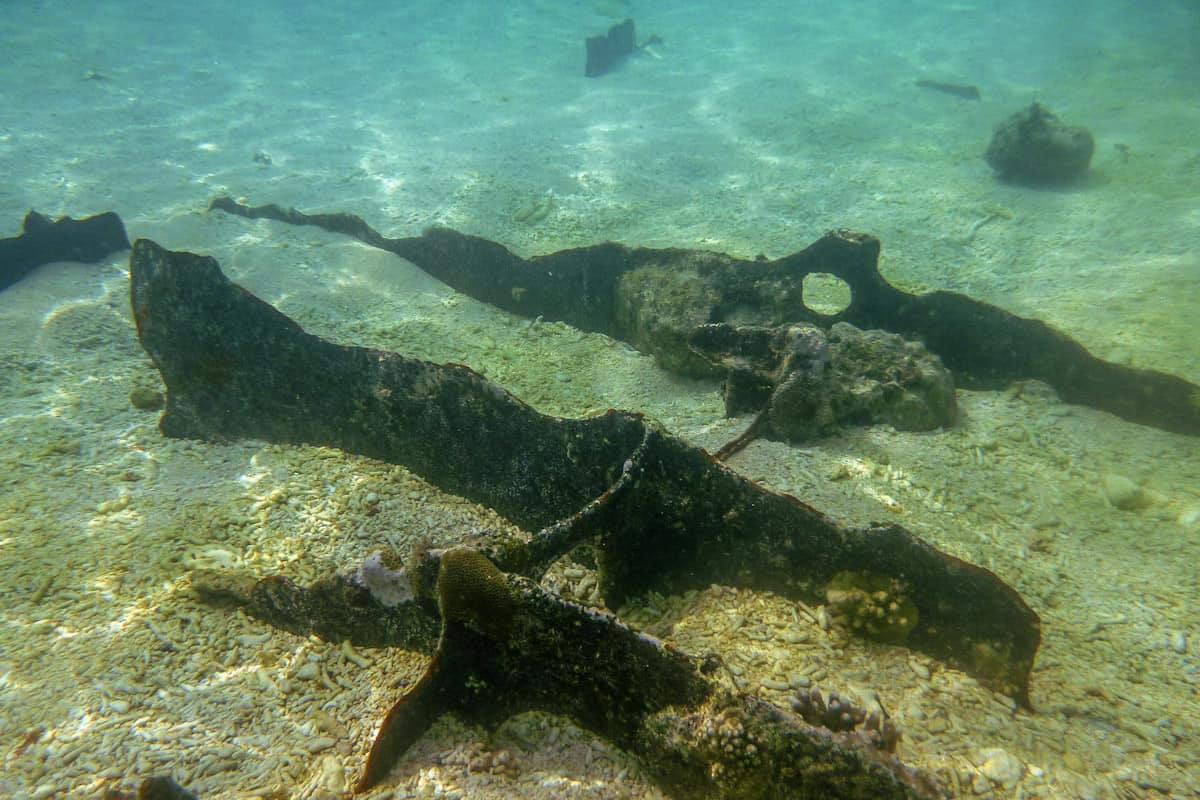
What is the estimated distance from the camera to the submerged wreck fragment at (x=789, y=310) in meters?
5.00

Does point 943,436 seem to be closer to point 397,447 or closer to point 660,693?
point 660,693

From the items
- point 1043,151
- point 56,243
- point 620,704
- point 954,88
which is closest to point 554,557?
point 620,704

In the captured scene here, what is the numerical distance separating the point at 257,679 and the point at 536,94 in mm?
16707

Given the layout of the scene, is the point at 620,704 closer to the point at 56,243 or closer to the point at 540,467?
the point at 540,467

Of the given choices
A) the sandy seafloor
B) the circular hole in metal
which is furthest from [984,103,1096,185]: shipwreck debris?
the circular hole in metal

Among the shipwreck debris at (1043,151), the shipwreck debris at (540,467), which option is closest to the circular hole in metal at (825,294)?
the shipwreck debris at (540,467)

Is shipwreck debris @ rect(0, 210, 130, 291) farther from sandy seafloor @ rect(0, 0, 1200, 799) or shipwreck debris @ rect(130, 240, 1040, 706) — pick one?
shipwreck debris @ rect(130, 240, 1040, 706)

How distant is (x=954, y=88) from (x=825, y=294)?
12717 mm

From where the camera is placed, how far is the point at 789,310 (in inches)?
231

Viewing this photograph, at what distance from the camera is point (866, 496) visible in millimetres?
4090

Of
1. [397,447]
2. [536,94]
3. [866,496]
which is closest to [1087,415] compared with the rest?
[866,496]

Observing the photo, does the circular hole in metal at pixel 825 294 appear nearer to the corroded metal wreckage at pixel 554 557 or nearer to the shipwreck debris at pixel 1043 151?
the corroded metal wreckage at pixel 554 557

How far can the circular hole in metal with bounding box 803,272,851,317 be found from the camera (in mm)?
6898

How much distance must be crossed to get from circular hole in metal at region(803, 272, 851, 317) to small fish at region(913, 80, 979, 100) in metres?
11.8
